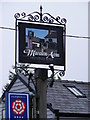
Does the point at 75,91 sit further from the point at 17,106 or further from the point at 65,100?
the point at 17,106

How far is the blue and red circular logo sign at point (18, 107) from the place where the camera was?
9.35 meters

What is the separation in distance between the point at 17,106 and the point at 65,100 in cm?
733

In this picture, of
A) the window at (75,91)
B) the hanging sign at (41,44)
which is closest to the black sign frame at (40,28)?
the hanging sign at (41,44)

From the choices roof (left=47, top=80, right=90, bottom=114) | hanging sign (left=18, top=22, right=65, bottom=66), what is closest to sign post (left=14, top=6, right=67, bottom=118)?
hanging sign (left=18, top=22, right=65, bottom=66)

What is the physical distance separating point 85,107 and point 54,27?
7.16m

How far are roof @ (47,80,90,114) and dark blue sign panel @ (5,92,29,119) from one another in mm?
5712

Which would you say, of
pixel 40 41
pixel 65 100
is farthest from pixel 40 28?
pixel 65 100

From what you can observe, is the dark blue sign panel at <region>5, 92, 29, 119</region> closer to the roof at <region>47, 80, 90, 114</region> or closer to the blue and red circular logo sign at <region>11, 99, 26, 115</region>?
the blue and red circular logo sign at <region>11, 99, 26, 115</region>

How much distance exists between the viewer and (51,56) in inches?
370

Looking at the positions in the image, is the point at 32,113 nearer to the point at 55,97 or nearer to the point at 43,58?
the point at 43,58

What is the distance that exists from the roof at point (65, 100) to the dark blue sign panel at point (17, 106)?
5712 millimetres

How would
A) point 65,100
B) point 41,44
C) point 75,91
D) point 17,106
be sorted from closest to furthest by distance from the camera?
1. point 17,106
2. point 41,44
3. point 65,100
4. point 75,91

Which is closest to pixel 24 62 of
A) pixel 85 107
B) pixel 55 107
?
pixel 55 107

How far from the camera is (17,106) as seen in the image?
30.6 feet
